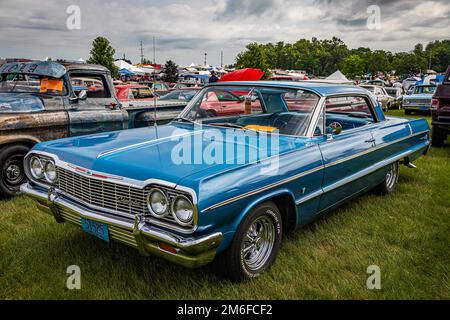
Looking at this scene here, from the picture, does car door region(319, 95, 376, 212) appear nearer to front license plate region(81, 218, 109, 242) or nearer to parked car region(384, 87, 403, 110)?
front license plate region(81, 218, 109, 242)

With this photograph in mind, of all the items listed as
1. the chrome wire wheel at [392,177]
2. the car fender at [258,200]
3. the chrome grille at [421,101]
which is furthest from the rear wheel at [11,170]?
the chrome grille at [421,101]

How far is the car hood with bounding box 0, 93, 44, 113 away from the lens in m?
4.89

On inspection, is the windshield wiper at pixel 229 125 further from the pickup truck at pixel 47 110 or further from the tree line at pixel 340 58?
the tree line at pixel 340 58

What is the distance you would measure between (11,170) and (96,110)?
1.46 m

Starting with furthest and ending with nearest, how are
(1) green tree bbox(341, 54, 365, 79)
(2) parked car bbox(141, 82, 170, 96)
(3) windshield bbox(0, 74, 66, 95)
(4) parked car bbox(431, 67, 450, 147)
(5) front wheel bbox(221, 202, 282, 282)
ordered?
(1) green tree bbox(341, 54, 365, 79) < (2) parked car bbox(141, 82, 170, 96) < (4) parked car bbox(431, 67, 450, 147) < (3) windshield bbox(0, 74, 66, 95) < (5) front wheel bbox(221, 202, 282, 282)

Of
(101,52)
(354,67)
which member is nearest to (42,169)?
(101,52)

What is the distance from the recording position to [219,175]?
2.48 meters

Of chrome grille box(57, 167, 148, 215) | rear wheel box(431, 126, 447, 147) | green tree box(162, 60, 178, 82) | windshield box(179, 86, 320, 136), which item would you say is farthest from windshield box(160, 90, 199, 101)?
green tree box(162, 60, 178, 82)

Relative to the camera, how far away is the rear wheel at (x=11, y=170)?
462 centimetres

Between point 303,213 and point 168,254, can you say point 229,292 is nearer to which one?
point 168,254

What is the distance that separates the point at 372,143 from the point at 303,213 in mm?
1486

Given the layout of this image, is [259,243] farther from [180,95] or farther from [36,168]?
[180,95]

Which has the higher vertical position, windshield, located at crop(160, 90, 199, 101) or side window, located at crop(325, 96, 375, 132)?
windshield, located at crop(160, 90, 199, 101)
